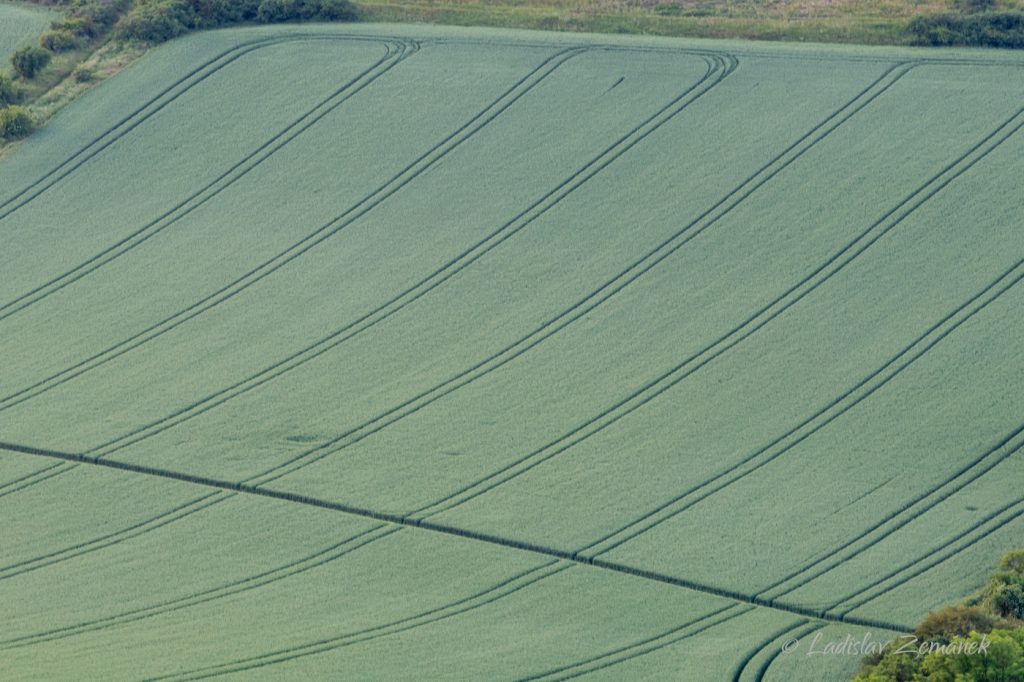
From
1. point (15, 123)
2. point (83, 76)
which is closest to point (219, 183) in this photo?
point (15, 123)

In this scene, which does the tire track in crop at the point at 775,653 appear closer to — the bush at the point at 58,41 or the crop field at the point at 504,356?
the crop field at the point at 504,356

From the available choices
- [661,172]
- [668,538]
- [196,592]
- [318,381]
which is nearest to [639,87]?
[661,172]

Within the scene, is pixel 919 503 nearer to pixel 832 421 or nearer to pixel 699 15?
pixel 832 421

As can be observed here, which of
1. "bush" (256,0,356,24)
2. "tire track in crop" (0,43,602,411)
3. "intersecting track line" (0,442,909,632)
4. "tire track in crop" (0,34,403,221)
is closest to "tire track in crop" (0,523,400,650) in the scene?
"intersecting track line" (0,442,909,632)

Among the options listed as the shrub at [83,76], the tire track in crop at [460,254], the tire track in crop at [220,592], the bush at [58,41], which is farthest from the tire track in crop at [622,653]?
the bush at [58,41]

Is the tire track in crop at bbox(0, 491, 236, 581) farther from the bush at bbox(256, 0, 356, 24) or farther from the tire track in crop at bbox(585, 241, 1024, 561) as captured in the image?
the bush at bbox(256, 0, 356, 24)

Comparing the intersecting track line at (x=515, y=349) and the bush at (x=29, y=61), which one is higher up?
the bush at (x=29, y=61)

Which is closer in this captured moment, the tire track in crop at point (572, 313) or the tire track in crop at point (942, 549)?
the tire track in crop at point (942, 549)
